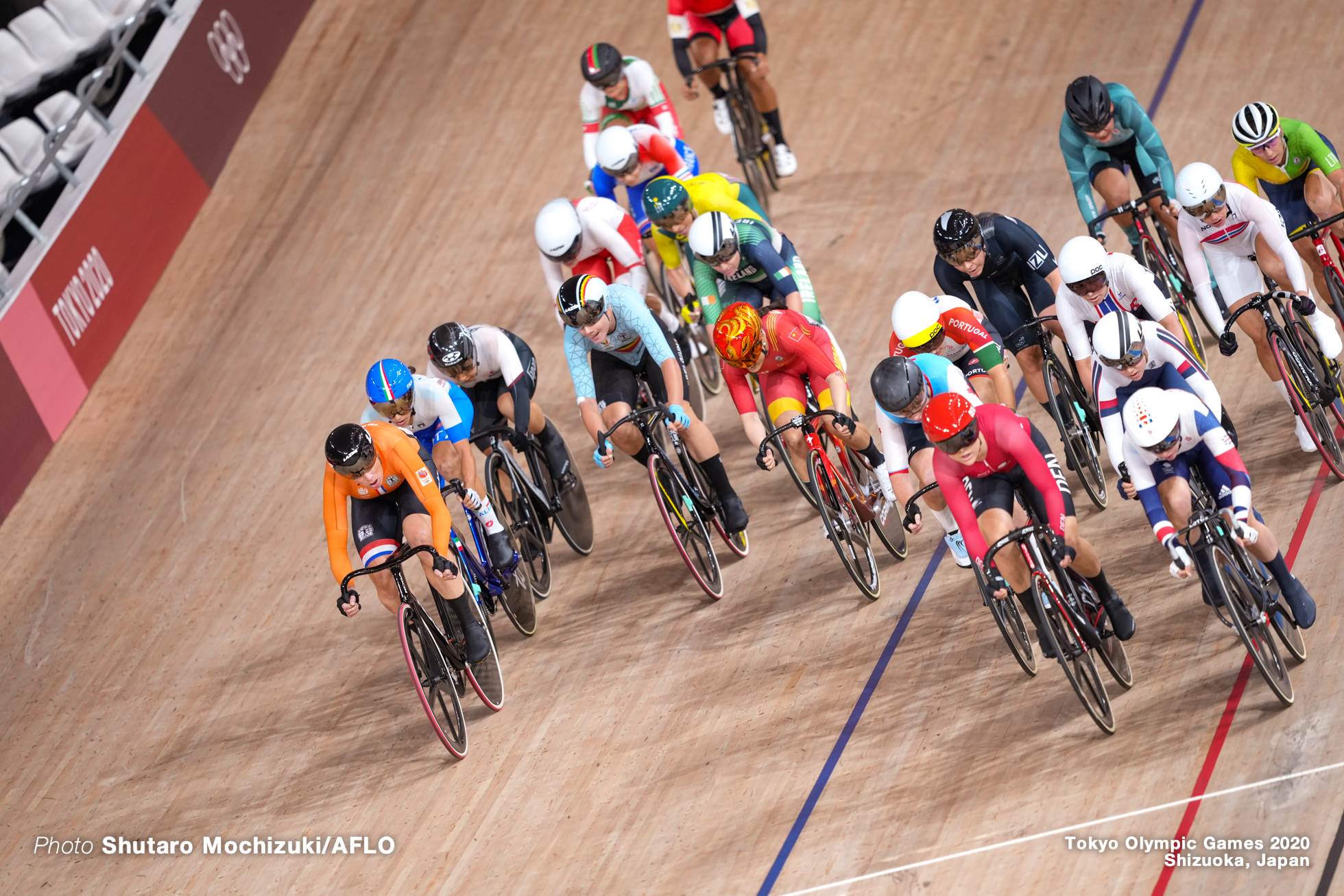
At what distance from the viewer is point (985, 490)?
4648 millimetres

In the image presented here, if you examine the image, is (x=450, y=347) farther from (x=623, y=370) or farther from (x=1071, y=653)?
(x=1071, y=653)

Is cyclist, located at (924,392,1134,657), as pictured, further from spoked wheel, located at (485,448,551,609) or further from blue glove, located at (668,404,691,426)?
spoked wheel, located at (485,448,551,609)

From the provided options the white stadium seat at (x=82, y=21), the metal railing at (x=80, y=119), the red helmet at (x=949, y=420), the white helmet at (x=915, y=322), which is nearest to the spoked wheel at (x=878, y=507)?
the white helmet at (x=915, y=322)

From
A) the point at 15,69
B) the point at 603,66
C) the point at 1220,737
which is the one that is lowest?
the point at 1220,737

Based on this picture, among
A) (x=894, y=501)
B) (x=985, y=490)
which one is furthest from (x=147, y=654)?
(x=985, y=490)

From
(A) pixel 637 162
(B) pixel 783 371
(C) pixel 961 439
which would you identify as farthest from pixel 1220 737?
(A) pixel 637 162

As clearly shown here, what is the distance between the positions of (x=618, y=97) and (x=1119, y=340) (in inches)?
151

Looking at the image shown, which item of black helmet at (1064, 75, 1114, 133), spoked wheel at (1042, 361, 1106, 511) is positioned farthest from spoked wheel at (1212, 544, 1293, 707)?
black helmet at (1064, 75, 1114, 133)

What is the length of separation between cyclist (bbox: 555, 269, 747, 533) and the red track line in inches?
84.9

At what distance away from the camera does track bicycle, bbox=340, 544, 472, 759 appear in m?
5.13

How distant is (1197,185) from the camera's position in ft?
17.3

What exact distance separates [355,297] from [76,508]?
218 centimetres

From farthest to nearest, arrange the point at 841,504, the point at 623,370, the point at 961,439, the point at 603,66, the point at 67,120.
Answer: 1. the point at 67,120
2. the point at 603,66
3. the point at 623,370
4. the point at 841,504
5. the point at 961,439

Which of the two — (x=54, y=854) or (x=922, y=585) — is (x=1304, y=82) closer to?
(x=922, y=585)
